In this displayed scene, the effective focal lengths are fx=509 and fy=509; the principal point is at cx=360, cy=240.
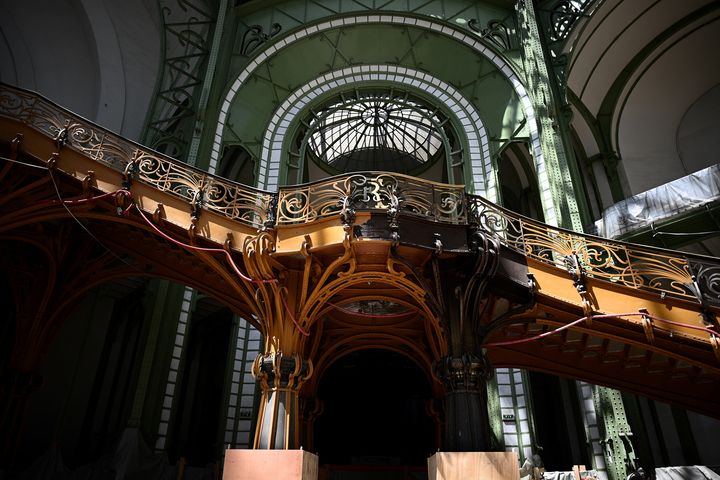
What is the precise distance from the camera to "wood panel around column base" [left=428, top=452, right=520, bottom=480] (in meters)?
5.71

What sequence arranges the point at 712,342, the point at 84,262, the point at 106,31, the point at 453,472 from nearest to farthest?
the point at 453,472
the point at 712,342
the point at 84,262
the point at 106,31

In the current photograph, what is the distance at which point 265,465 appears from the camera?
20.0ft

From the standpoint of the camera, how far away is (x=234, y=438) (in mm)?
10180

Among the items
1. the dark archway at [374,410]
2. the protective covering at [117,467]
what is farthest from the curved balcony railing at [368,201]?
the dark archway at [374,410]

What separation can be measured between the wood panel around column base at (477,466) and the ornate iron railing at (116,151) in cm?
394

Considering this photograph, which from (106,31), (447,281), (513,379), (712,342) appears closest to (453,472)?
(447,281)

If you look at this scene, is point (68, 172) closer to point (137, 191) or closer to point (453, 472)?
point (137, 191)

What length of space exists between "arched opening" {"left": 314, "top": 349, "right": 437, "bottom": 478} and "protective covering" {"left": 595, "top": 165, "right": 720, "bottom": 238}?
6.34 meters

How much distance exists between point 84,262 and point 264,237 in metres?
4.20

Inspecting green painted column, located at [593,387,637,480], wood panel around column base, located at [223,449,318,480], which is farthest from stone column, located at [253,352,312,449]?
green painted column, located at [593,387,637,480]

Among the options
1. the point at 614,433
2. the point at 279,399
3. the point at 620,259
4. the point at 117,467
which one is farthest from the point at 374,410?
the point at 620,259

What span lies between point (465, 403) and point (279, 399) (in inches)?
95.4

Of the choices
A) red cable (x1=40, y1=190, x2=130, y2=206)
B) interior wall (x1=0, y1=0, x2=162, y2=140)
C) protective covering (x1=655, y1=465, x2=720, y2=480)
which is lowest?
protective covering (x1=655, y1=465, x2=720, y2=480)

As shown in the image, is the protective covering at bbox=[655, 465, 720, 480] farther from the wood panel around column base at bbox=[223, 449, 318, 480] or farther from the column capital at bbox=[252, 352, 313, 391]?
the column capital at bbox=[252, 352, 313, 391]
